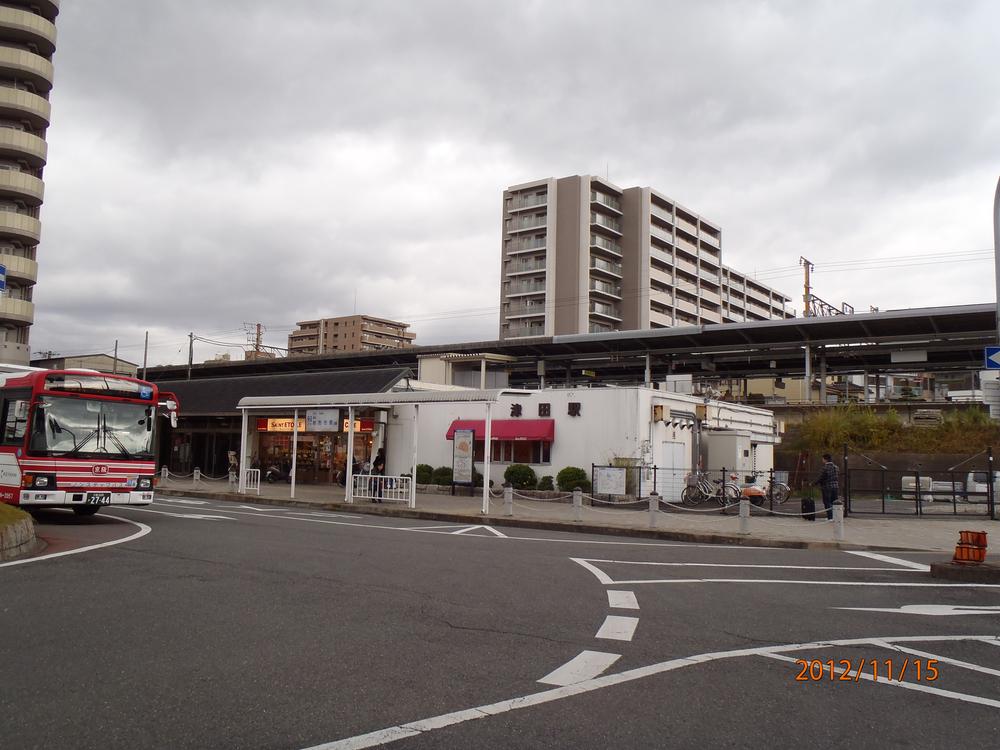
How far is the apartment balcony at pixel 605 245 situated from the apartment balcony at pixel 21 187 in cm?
5237

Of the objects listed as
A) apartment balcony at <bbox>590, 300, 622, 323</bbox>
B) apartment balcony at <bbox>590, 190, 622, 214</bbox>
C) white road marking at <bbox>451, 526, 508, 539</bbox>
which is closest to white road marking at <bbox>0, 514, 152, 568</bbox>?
white road marking at <bbox>451, 526, 508, 539</bbox>

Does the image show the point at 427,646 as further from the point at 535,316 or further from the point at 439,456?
the point at 535,316

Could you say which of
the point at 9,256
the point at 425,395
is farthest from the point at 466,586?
the point at 9,256

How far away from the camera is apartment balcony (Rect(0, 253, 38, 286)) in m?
44.4

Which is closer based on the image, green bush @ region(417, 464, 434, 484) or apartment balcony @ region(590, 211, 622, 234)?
green bush @ region(417, 464, 434, 484)

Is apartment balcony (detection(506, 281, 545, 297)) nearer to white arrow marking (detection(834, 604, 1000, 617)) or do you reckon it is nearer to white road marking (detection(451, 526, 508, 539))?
white road marking (detection(451, 526, 508, 539))

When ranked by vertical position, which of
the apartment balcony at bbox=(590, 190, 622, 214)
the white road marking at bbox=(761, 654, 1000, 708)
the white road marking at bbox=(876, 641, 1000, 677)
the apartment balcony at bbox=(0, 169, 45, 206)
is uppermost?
the apartment balcony at bbox=(590, 190, 622, 214)

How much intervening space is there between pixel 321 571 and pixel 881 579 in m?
8.00

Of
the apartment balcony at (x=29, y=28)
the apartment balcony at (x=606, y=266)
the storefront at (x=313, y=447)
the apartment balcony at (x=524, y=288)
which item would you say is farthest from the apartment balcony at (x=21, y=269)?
the apartment balcony at (x=606, y=266)

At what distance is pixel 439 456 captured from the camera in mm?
31031

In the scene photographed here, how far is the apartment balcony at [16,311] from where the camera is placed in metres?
44.7

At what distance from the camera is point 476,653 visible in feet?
20.5

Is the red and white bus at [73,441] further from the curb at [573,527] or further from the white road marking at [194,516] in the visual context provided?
the curb at [573,527]

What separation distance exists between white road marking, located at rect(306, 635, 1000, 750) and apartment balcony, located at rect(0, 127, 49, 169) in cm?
5126
